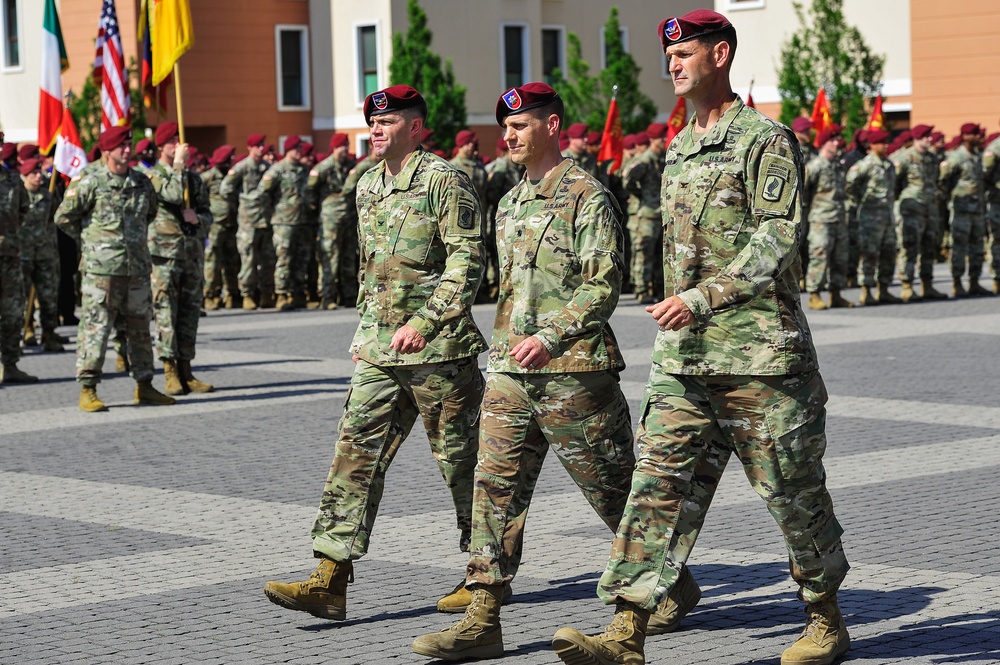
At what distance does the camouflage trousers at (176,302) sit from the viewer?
44.8ft

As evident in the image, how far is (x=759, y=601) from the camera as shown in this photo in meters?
6.58

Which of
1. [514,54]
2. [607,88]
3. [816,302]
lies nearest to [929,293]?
[816,302]

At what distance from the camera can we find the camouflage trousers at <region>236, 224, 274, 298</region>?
23.0 m

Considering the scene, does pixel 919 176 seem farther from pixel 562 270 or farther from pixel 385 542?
pixel 562 270

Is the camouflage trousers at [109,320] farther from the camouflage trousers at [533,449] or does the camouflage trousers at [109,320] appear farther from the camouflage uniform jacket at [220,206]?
the camouflage uniform jacket at [220,206]

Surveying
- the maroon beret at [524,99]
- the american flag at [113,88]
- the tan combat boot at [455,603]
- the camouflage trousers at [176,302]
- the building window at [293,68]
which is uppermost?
the building window at [293,68]

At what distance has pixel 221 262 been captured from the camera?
23953mm

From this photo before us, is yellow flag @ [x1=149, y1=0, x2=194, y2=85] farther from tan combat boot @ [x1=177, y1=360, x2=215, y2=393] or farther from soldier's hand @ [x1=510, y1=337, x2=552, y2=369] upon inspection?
soldier's hand @ [x1=510, y1=337, x2=552, y2=369]

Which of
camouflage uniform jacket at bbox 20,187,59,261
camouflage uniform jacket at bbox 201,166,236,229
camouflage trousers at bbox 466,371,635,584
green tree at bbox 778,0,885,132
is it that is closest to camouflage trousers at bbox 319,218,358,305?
camouflage uniform jacket at bbox 201,166,236,229

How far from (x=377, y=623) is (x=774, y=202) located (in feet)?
7.45

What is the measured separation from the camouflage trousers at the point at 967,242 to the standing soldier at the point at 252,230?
9.04 metres

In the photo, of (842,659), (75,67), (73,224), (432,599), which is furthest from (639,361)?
(75,67)

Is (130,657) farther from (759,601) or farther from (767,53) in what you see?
(767,53)

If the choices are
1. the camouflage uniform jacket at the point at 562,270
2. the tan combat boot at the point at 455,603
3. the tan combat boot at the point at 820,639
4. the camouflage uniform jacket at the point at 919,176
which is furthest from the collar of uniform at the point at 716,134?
the camouflage uniform jacket at the point at 919,176
